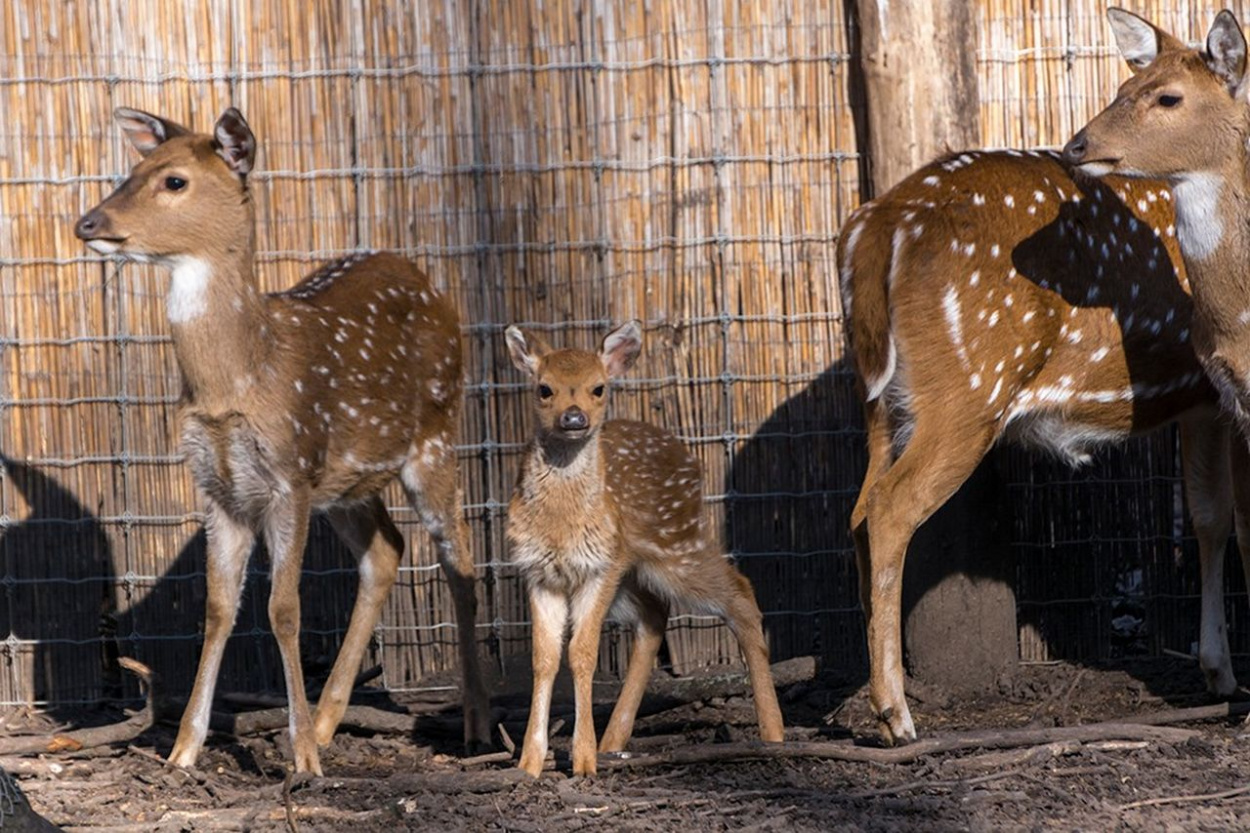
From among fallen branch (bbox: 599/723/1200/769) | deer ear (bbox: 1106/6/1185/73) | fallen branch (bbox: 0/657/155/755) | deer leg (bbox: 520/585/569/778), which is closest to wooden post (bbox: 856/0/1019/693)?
deer ear (bbox: 1106/6/1185/73)

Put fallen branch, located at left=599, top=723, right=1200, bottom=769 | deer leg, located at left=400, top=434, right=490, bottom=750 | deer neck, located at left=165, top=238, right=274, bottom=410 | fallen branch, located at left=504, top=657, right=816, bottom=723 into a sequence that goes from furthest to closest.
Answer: fallen branch, located at left=504, top=657, right=816, bottom=723
deer leg, located at left=400, top=434, right=490, bottom=750
deer neck, located at left=165, top=238, right=274, bottom=410
fallen branch, located at left=599, top=723, right=1200, bottom=769

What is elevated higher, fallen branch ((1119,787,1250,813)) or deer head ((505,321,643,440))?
deer head ((505,321,643,440))

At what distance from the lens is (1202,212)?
6.13m

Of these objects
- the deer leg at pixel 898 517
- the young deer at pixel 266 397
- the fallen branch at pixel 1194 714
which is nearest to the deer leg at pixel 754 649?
the deer leg at pixel 898 517

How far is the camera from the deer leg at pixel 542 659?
5.97 meters

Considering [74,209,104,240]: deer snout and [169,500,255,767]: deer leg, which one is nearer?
[74,209,104,240]: deer snout

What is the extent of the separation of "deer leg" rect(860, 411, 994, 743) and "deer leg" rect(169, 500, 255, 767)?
2.24 meters

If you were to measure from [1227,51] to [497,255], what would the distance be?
3098 millimetres

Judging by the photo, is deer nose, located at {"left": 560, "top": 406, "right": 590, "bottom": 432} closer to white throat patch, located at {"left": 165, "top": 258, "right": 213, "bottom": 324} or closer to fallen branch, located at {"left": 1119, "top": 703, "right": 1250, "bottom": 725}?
white throat patch, located at {"left": 165, "top": 258, "right": 213, "bottom": 324}

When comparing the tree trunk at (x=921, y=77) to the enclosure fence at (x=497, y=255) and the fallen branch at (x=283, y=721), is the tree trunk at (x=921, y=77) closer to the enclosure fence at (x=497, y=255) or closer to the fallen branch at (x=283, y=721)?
the enclosure fence at (x=497, y=255)

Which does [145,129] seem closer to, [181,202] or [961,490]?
[181,202]

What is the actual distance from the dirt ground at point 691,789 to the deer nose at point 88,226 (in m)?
1.80

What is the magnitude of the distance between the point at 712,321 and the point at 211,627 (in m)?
2.49

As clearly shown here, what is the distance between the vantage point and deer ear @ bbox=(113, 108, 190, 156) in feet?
21.1
